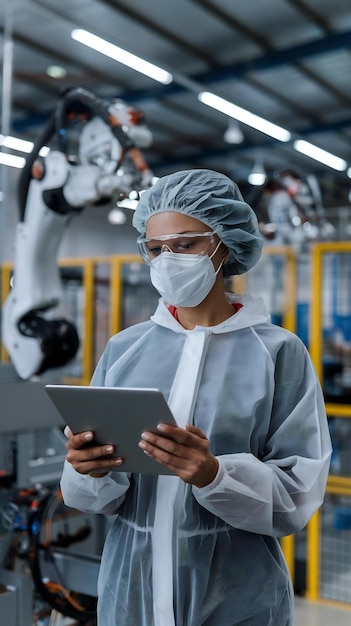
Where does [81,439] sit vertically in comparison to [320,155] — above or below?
below

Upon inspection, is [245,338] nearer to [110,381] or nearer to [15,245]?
[110,381]

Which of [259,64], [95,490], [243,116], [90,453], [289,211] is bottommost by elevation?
[95,490]

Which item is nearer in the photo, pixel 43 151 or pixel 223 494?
pixel 223 494

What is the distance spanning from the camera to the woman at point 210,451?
1552 millimetres

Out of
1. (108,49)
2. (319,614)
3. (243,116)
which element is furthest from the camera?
(243,116)

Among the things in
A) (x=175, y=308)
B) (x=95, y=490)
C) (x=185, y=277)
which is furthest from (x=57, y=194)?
(x=95, y=490)

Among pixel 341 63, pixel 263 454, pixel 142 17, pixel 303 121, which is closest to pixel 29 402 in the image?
pixel 263 454

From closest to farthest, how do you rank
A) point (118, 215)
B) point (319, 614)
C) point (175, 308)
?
point (175, 308)
point (319, 614)
point (118, 215)

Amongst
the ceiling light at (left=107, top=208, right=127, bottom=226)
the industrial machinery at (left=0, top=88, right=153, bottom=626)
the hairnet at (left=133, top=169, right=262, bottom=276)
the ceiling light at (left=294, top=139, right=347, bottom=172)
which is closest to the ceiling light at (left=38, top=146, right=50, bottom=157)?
the industrial machinery at (left=0, top=88, right=153, bottom=626)

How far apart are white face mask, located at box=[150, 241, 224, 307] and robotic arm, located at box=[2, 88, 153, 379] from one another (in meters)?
1.71

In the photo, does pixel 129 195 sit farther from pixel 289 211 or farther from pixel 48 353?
pixel 289 211

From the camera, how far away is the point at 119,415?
4.67ft

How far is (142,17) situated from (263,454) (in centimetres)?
659

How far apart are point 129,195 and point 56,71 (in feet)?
21.4
